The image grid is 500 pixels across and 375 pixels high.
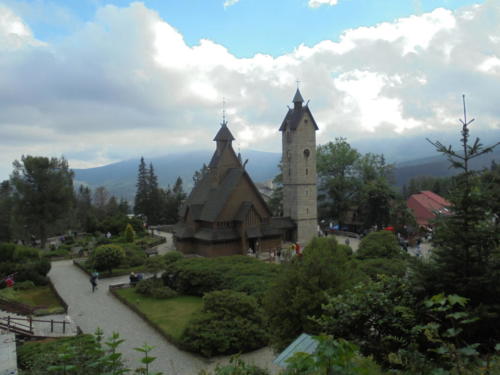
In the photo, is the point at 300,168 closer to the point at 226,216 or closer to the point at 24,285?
the point at 226,216

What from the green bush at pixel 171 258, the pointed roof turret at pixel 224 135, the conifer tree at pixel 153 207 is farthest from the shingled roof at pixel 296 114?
the conifer tree at pixel 153 207

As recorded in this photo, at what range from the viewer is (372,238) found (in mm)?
28328

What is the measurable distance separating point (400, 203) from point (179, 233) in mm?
24873

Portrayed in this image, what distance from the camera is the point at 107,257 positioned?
28391mm

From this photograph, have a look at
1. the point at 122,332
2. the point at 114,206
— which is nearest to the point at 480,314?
the point at 122,332

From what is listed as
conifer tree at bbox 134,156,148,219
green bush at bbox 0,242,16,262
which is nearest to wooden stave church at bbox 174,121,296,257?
green bush at bbox 0,242,16,262

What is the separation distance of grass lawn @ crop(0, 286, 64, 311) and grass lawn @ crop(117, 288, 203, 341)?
397cm

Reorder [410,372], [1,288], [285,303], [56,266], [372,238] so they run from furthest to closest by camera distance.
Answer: [56,266] → [372,238] → [1,288] → [285,303] → [410,372]

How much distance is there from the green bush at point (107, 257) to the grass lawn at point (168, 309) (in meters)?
5.23

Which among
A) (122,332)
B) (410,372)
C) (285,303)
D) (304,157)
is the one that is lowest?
(122,332)

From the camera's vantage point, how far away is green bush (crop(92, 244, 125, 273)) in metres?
28.2

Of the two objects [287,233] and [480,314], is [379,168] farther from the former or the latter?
[480,314]

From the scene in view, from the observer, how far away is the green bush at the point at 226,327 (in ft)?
46.7

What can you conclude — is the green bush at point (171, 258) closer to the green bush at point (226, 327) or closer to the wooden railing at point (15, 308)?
the wooden railing at point (15, 308)
